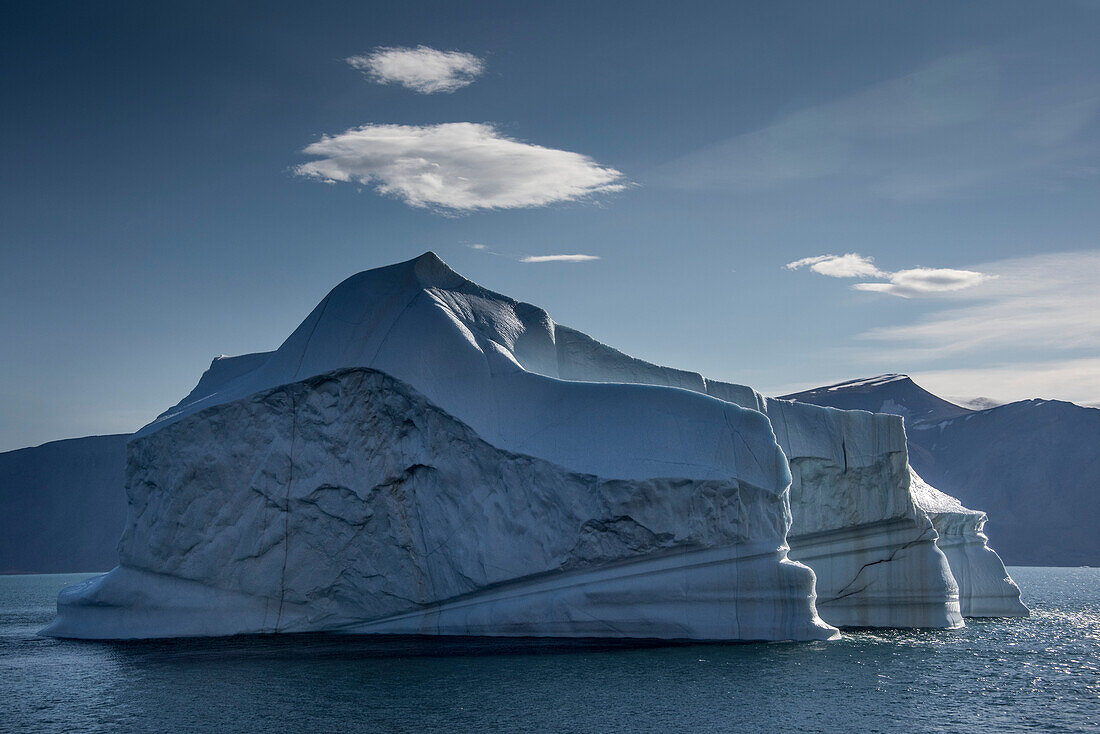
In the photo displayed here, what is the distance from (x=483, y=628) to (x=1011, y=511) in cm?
7445

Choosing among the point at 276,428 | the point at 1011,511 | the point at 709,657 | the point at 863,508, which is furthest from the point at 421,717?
the point at 1011,511

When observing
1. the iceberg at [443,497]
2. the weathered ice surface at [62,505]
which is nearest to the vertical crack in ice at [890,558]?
the iceberg at [443,497]

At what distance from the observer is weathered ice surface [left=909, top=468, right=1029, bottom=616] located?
22406 mm

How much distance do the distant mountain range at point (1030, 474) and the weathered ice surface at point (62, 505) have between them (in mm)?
54325

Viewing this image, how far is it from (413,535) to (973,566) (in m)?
14.5

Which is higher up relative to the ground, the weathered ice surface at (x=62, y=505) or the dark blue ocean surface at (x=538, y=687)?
the weathered ice surface at (x=62, y=505)

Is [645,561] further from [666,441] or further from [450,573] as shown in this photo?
[450,573]

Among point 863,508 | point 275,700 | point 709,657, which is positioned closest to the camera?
point 275,700

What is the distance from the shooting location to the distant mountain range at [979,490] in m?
74.9

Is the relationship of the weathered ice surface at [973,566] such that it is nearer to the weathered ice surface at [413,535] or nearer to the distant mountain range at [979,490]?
the weathered ice surface at [413,535]

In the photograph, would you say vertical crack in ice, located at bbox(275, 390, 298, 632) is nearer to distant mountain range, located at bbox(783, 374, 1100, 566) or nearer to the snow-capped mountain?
distant mountain range, located at bbox(783, 374, 1100, 566)

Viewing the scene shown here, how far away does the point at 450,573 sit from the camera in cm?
1545

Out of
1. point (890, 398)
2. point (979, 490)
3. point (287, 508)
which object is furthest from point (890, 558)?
point (890, 398)

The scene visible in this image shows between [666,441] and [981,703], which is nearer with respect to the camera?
[981,703]
